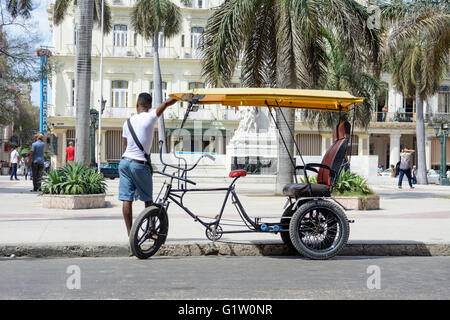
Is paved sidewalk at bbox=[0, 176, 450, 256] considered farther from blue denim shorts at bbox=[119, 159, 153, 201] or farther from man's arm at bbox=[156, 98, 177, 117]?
man's arm at bbox=[156, 98, 177, 117]

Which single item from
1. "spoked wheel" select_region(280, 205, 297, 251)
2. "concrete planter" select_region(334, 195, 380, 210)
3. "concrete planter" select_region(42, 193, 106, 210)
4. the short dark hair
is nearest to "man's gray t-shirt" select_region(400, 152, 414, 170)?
"concrete planter" select_region(334, 195, 380, 210)

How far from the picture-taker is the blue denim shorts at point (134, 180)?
308 inches

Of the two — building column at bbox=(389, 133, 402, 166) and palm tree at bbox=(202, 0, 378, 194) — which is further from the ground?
palm tree at bbox=(202, 0, 378, 194)

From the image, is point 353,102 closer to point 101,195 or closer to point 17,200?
point 101,195

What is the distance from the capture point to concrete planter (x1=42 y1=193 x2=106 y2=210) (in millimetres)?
13770

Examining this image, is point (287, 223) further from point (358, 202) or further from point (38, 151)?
point (38, 151)

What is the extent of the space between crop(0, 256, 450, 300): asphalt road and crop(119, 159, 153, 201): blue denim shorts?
766 millimetres

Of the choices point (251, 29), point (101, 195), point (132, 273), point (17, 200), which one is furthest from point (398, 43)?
point (132, 273)

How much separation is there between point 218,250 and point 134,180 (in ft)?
4.74

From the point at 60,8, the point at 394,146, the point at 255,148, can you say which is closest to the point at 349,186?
the point at 255,148

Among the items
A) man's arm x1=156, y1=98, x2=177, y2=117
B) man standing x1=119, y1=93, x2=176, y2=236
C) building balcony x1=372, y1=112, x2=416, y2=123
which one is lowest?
man standing x1=119, y1=93, x2=176, y2=236

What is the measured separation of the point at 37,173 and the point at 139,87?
35.0 meters
